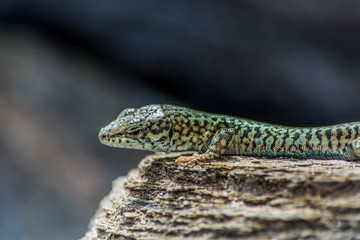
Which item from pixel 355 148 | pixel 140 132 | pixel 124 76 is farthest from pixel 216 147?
pixel 124 76

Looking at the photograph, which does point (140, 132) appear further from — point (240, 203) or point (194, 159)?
point (240, 203)

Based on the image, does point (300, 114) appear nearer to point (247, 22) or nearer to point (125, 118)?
point (247, 22)

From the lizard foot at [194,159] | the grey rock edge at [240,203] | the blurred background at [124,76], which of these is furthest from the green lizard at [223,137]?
the blurred background at [124,76]

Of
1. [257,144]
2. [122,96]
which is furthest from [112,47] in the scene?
[257,144]

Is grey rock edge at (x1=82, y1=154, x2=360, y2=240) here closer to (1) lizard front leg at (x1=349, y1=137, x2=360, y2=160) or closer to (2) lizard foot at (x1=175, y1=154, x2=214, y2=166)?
(2) lizard foot at (x1=175, y1=154, x2=214, y2=166)

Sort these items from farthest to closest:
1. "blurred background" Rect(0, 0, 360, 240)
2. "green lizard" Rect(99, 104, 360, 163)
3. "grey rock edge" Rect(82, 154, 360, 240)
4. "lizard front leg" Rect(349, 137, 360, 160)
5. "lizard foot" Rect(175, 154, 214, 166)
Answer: "blurred background" Rect(0, 0, 360, 240) → "green lizard" Rect(99, 104, 360, 163) → "lizard front leg" Rect(349, 137, 360, 160) → "lizard foot" Rect(175, 154, 214, 166) → "grey rock edge" Rect(82, 154, 360, 240)

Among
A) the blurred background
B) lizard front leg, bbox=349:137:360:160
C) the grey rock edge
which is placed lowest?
the grey rock edge

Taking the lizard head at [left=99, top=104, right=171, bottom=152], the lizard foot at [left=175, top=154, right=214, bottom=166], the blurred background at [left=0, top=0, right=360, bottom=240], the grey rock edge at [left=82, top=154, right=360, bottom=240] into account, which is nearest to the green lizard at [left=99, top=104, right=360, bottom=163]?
the lizard head at [left=99, top=104, right=171, bottom=152]
